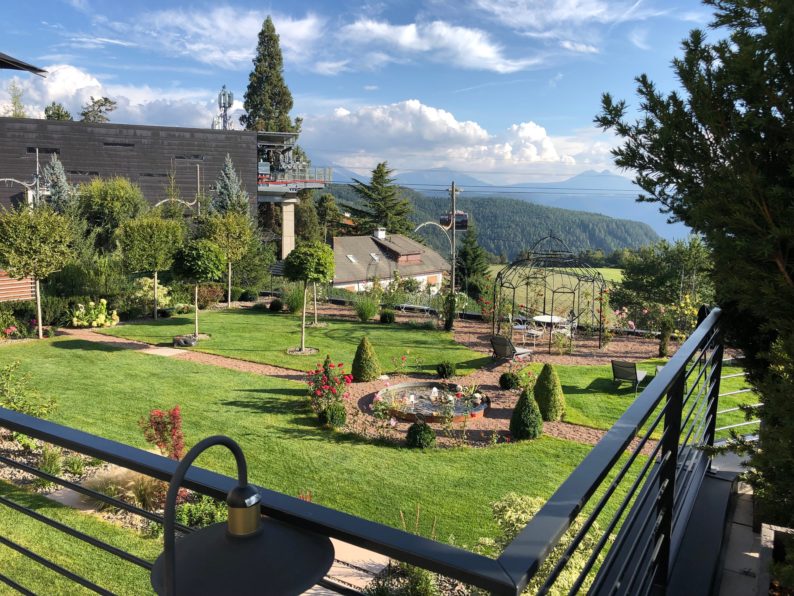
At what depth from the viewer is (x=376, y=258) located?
3562 centimetres

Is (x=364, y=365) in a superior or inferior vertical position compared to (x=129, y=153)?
inferior

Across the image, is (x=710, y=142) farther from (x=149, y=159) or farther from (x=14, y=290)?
(x=149, y=159)

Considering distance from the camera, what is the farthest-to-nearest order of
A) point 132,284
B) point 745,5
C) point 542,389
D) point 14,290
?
point 132,284 → point 14,290 → point 542,389 → point 745,5

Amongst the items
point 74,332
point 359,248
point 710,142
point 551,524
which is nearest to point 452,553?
point 551,524

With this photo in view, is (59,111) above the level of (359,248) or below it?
above

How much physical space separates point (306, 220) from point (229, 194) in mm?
12760

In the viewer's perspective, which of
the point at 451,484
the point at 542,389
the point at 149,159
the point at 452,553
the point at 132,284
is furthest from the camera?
the point at 149,159

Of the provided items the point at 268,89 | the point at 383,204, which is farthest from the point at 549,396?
the point at 383,204

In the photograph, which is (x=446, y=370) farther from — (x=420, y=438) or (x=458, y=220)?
(x=458, y=220)

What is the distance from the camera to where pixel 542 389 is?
10.8m

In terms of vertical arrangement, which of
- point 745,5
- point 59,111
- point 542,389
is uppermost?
point 59,111

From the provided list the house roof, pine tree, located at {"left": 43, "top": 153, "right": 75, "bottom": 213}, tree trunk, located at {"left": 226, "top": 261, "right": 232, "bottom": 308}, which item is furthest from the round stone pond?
the house roof

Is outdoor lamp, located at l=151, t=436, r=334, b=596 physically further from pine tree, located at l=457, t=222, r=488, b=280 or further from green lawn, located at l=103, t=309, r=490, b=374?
pine tree, located at l=457, t=222, r=488, b=280

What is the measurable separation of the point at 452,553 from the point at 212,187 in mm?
36771
